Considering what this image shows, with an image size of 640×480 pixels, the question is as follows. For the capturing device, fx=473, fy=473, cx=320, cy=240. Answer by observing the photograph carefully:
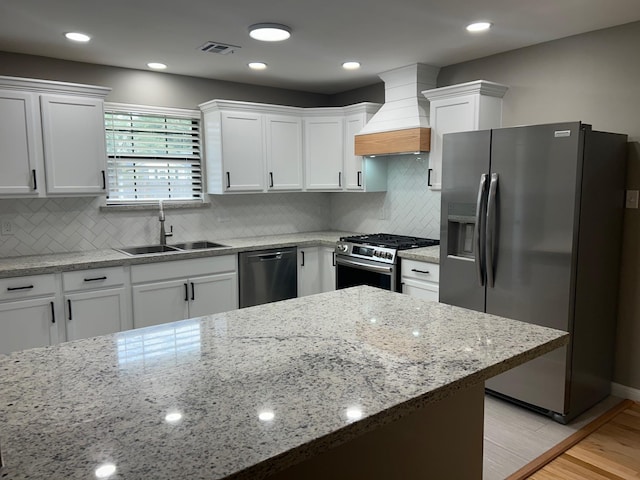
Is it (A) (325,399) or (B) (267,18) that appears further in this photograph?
(B) (267,18)

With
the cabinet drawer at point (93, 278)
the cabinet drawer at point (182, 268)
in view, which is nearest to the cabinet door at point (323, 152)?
the cabinet drawer at point (182, 268)

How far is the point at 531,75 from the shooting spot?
11.4 feet

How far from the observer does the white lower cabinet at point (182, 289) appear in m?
3.62

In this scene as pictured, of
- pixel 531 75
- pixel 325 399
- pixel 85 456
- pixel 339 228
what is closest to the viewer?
pixel 85 456

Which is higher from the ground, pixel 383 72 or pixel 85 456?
pixel 383 72

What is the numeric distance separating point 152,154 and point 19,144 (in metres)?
1.12

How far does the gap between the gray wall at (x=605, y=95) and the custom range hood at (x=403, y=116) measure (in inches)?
29.4

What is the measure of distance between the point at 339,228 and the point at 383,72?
71.0 inches

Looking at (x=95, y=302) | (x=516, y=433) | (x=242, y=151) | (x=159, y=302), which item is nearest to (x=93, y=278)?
(x=95, y=302)

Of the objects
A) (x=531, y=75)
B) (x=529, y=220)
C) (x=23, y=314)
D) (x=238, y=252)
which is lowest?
(x=23, y=314)

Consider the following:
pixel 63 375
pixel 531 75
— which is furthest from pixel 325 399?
pixel 531 75

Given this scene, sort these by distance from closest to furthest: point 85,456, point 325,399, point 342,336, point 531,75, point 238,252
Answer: point 85,456 < point 325,399 < point 342,336 < point 531,75 < point 238,252

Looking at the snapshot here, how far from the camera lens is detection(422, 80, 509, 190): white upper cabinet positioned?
3.51m

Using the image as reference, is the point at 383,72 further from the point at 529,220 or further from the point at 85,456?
the point at 85,456
